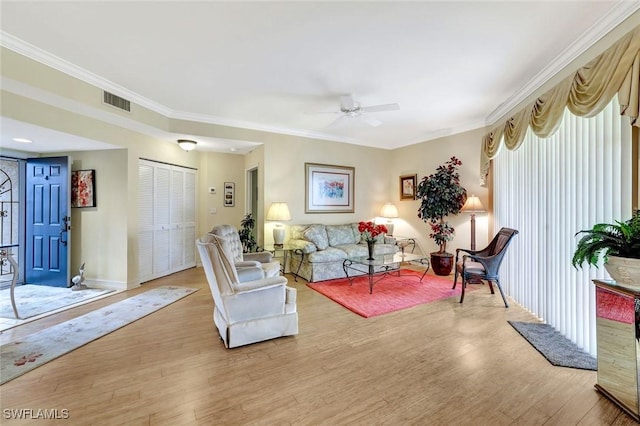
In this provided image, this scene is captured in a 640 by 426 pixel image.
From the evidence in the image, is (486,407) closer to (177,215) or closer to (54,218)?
(177,215)

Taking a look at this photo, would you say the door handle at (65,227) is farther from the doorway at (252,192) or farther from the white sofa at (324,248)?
the white sofa at (324,248)

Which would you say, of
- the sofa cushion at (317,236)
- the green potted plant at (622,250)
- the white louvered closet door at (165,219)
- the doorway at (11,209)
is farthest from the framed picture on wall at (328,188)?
the doorway at (11,209)

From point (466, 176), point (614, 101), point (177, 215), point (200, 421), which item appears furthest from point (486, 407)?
point (177, 215)

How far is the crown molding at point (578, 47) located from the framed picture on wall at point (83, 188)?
631 cm

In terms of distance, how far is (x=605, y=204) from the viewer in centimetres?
223

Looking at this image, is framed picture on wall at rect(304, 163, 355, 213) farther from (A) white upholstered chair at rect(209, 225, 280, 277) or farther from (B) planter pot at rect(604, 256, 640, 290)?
(B) planter pot at rect(604, 256, 640, 290)

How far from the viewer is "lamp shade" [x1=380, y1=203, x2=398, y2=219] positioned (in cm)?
599

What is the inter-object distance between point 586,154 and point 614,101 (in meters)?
0.46

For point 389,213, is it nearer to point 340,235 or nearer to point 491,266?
point 340,235

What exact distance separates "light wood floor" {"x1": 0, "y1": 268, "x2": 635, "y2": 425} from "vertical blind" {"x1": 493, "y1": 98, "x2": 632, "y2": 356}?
2.06 feet

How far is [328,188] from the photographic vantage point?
18.5ft

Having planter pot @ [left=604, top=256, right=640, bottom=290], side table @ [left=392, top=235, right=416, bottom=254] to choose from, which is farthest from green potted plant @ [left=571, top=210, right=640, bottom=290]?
side table @ [left=392, top=235, right=416, bottom=254]

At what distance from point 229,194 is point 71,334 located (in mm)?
3704

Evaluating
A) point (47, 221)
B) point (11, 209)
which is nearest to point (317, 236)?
point (47, 221)
